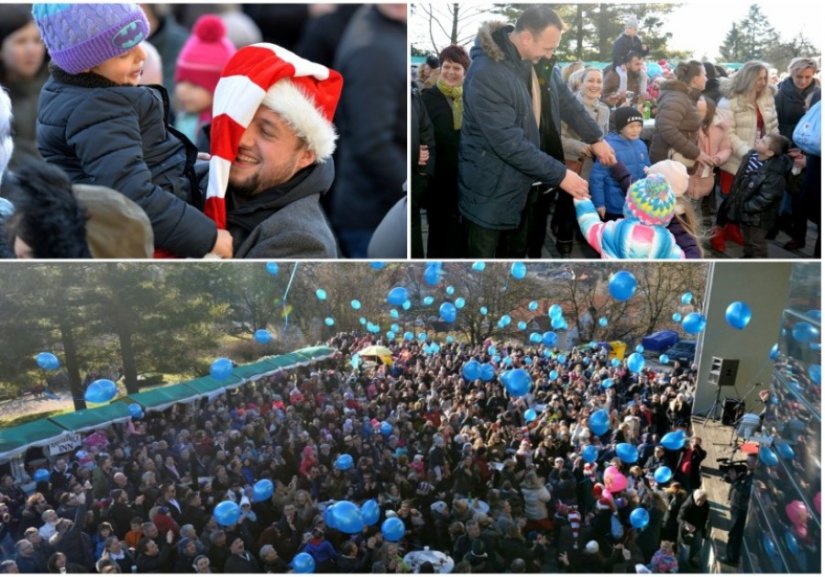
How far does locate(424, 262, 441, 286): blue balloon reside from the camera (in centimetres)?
387

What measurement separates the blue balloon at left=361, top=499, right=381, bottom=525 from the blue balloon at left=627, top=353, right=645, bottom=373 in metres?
1.43

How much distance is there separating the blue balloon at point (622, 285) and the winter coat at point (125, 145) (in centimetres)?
186

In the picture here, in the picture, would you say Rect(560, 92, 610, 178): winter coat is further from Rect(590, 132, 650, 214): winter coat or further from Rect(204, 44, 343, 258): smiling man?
Rect(204, 44, 343, 258): smiling man

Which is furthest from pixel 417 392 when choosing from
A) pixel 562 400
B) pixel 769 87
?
pixel 769 87

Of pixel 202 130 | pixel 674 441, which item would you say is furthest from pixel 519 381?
pixel 202 130

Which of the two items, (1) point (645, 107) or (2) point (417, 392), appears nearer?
(1) point (645, 107)

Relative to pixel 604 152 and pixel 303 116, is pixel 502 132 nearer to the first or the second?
pixel 604 152

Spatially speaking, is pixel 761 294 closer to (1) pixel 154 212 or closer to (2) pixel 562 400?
(2) pixel 562 400

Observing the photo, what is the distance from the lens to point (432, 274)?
3.91 m

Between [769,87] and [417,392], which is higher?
[769,87]

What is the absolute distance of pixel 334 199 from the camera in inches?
141

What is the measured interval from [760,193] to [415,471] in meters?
2.10

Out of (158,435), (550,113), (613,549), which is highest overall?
(550,113)

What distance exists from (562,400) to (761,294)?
107 centimetres
